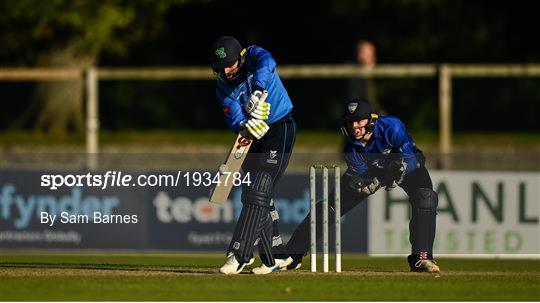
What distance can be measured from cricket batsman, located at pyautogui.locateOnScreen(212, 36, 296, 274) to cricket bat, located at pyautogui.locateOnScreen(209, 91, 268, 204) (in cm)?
7

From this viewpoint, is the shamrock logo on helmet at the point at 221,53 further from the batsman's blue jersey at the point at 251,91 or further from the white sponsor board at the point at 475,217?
the white sponsor board at the point at 475,217

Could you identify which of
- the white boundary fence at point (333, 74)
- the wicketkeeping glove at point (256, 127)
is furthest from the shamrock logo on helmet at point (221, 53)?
the white boundary fence at point (333, 74)

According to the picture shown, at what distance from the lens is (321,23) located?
3841 centimetres

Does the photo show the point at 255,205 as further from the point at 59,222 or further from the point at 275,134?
the point at 59,222

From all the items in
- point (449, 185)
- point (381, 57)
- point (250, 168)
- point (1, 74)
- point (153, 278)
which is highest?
point (381, 57)

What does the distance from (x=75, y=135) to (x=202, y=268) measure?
13.8 meters

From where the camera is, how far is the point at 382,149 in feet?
40.2

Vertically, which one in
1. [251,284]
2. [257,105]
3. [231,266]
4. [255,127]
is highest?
[257,105]

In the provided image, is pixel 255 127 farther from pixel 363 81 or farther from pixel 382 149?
pixel 363 81

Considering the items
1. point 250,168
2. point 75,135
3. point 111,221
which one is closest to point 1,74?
point 75,135

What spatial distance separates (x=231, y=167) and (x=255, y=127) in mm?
499

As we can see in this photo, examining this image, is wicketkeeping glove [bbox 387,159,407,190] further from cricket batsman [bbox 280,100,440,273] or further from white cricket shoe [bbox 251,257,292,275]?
white cricket shoe [bbox 251,257,292,275]

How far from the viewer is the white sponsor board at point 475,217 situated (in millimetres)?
17438

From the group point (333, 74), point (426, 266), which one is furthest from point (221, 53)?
point (333, 74)
